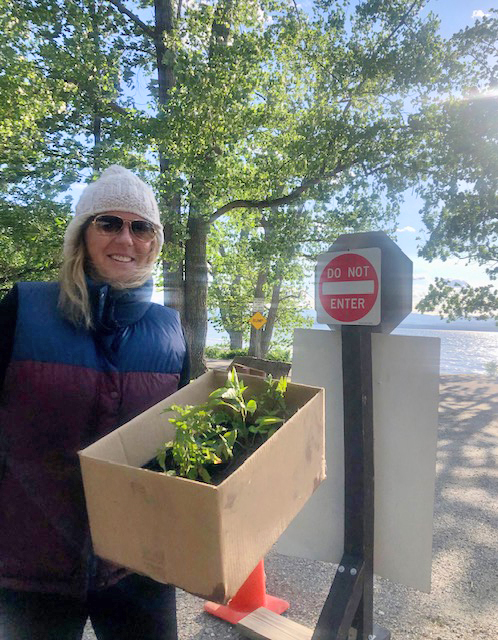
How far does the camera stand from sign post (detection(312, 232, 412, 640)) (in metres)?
1.89

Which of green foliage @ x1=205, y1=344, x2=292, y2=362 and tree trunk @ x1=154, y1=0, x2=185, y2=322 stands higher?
tree trunk @ x1=154, y1=0, x2=185, y2=322

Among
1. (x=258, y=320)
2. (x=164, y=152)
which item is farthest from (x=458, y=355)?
(x=164, y=152)

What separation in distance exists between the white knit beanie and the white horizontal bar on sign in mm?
825

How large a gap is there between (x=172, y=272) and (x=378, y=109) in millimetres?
6108

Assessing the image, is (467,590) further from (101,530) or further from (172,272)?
(172,272)

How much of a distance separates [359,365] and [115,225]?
1.12 m

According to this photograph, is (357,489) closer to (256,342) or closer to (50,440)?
(50,440)

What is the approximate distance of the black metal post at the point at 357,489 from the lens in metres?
1.90

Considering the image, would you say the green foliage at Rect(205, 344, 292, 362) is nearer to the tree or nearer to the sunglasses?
the tree

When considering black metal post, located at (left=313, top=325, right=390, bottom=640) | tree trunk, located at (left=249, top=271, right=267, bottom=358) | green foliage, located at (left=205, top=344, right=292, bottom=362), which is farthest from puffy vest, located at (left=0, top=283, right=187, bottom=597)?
green foliage, located at (left=205, top=344, right=292, bottom=362)

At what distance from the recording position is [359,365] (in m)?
1.90

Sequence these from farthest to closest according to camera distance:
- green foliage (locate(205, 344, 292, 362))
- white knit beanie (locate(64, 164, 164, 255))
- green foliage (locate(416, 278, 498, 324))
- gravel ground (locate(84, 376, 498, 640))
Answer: green foliage (locate(205, 344, 292, 362)) < green foliage (locate(416, 278, 498, 324)) < gravel ground (locate(84, 376, 498, 640)) < white knit beanie (locate(64, 164, 164, 255))

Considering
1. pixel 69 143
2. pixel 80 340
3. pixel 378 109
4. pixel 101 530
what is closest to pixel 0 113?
pixel 69 143

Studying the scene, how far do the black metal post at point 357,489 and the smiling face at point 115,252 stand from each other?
0.94 m
